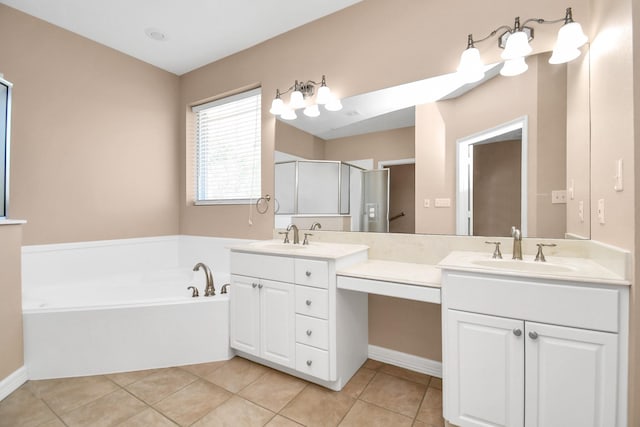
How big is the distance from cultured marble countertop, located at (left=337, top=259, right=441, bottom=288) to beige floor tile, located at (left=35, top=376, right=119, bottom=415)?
1615 mm

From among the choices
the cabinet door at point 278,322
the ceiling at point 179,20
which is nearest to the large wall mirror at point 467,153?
the cabinet door at point 278,322

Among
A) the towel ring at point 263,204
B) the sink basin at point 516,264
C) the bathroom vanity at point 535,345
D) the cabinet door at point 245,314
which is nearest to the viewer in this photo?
the bathroom vanity at point 535,345

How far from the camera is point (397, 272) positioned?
167cm

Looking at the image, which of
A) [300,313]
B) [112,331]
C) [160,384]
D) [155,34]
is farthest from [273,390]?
[155,34]

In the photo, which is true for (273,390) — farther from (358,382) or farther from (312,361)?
(358,382)

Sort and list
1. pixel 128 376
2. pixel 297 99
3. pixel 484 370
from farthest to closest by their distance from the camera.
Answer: pixel 297 99 < pixel 128 376 < pixel 484 370

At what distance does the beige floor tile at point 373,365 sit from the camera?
2.03m

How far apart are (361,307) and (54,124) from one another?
292cm

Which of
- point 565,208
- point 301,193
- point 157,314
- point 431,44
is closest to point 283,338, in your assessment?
point 157,314

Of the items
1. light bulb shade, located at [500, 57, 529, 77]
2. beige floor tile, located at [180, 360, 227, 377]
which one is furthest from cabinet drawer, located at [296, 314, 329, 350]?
light bulb shade, located at [500, 57, 529, 77]

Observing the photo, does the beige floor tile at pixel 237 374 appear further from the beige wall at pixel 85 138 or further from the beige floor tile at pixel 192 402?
the beige wall at pixel 85 138

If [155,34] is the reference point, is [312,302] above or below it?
below

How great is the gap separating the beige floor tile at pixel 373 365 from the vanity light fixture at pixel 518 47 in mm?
1975

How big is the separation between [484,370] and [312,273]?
957 millimetres
